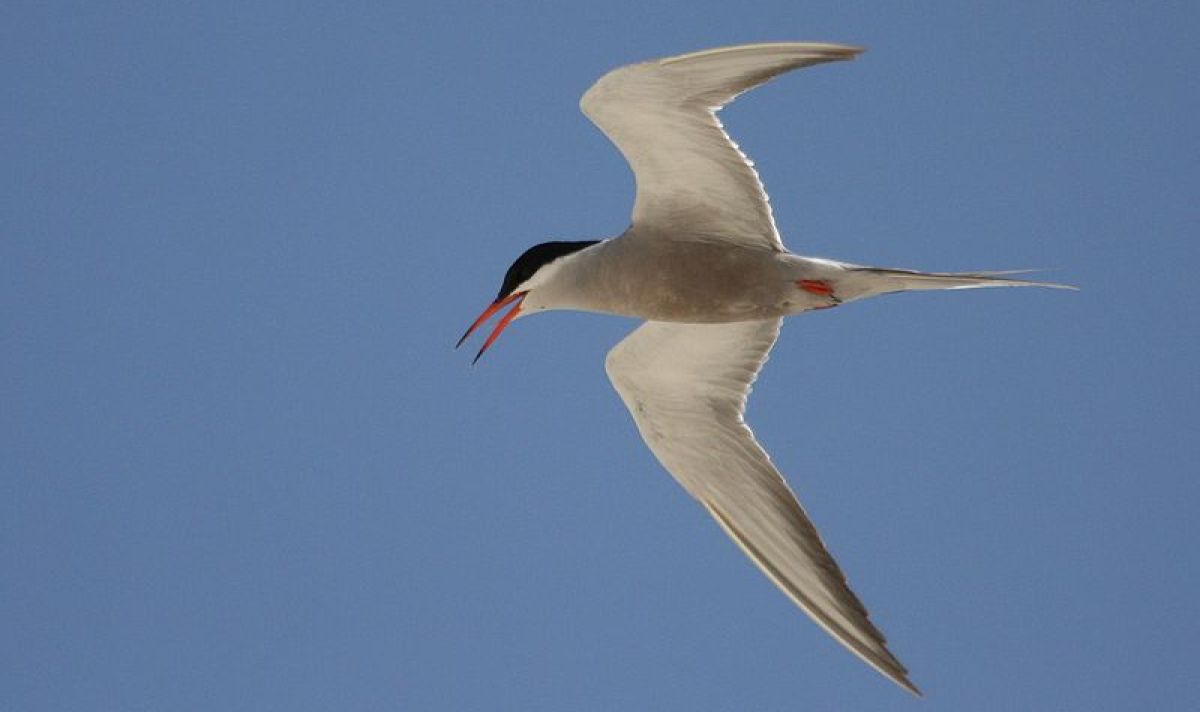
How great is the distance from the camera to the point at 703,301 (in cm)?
766

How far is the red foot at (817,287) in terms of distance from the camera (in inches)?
290

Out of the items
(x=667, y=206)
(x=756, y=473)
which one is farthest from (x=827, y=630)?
(x=667, y=206)

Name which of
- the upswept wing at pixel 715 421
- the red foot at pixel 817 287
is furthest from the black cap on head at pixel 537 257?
the red foot at pixel 817 287

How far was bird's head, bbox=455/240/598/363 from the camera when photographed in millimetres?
7855

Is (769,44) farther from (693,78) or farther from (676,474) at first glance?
(676,474)

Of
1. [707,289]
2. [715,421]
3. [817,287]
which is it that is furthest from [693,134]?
[715,421]

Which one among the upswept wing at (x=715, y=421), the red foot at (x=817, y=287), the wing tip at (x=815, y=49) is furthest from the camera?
the upswept wing at (x=715, y=421)

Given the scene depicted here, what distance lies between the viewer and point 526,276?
791 centimetres

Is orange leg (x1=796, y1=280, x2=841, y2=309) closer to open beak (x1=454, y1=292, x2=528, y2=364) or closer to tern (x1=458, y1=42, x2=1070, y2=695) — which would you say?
tern (x1=458, y1=42, x2=1070, y2=695)

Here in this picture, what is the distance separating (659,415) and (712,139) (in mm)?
1878

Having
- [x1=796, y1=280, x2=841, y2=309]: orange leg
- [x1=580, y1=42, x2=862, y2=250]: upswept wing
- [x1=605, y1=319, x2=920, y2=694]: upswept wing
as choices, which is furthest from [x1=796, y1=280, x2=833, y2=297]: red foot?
[x1=605, y1=319, x2=920, y2=694]: upswept wing

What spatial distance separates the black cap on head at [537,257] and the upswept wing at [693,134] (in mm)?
394

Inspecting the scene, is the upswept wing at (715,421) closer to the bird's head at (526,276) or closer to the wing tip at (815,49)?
the bird's head at (526,276)

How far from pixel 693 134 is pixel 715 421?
6.15ft
